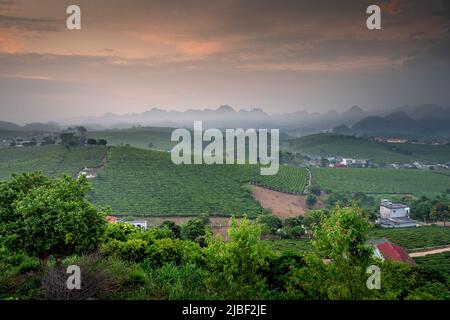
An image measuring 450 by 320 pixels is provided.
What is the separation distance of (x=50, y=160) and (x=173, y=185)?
1017 inches

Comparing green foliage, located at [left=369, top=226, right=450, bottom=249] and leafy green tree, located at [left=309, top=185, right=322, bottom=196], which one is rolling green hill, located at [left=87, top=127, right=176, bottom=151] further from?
green foliage, located at [left=369, top=226, right=450, bottom=249]

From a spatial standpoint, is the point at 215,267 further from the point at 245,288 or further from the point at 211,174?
the point at 211,174

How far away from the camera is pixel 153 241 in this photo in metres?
12.4

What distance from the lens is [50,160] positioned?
218 feet

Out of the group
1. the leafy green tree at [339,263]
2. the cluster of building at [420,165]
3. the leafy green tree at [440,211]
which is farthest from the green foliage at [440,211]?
the cluster of building at [420,165]

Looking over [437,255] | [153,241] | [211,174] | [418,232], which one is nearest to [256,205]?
[211,174]

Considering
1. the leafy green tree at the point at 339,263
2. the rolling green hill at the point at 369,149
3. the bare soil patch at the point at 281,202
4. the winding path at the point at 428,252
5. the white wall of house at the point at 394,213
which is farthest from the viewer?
the rolling green hill at the point at 369,149

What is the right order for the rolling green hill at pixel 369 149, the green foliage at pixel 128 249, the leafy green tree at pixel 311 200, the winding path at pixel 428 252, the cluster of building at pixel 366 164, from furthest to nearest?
the rolling green hill at pixel 369 149 < the cluster of building at pixel 366 164 < the leafy green tree at pixel 311 200 < the winding path at pixel 428 252 < the green foliage at pixel 128 249

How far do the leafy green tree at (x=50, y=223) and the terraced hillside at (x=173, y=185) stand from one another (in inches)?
1466

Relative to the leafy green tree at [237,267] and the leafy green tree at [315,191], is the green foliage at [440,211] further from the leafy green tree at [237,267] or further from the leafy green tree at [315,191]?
the leafy green tree at [237,267]

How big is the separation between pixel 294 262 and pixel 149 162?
60.2 metres

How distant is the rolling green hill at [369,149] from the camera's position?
123088mm

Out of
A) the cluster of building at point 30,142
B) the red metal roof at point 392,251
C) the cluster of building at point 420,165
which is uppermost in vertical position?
the cluster of building at point 30,142

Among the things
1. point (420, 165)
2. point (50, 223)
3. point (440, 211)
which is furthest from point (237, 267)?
point (420, 165)
